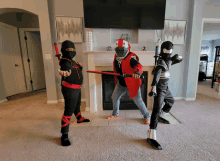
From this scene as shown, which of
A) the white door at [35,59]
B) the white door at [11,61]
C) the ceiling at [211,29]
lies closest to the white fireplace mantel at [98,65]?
the white door at [11,61]

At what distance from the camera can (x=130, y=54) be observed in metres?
1.73

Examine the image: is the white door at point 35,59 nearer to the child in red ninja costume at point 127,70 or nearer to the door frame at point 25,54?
the door frame at point 25,54

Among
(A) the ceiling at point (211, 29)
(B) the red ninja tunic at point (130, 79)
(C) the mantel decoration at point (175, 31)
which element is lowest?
(B) the red ninja tunic at point (130, 79)

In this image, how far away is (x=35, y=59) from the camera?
4215 mm

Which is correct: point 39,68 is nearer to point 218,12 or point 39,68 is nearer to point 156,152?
point 156,152

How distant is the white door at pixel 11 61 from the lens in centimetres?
334

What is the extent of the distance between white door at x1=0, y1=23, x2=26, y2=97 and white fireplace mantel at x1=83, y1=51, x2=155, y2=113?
280cm

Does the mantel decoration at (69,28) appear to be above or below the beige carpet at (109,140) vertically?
above

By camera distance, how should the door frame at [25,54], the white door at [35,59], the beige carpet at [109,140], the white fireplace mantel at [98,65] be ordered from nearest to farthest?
the beige carpet at [109,140], the white fireplace mantel at [98,65], the door frame at [25,54], the white door at [35,59]

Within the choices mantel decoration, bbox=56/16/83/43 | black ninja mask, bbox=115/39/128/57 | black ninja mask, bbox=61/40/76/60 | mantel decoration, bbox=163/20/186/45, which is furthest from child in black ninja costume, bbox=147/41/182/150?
mantel decoration, bbox=56/16/83/43

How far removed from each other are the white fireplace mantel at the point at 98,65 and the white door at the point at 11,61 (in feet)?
9.18

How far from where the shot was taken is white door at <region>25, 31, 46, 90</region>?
160 inches

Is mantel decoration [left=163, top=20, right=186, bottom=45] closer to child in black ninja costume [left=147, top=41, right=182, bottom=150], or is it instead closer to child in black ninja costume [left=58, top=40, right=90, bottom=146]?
child in black ninja costume [left=147, top=41, right=182, bottom=150]

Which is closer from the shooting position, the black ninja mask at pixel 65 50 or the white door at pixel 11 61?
the black ninja mask at pixel 65 50
